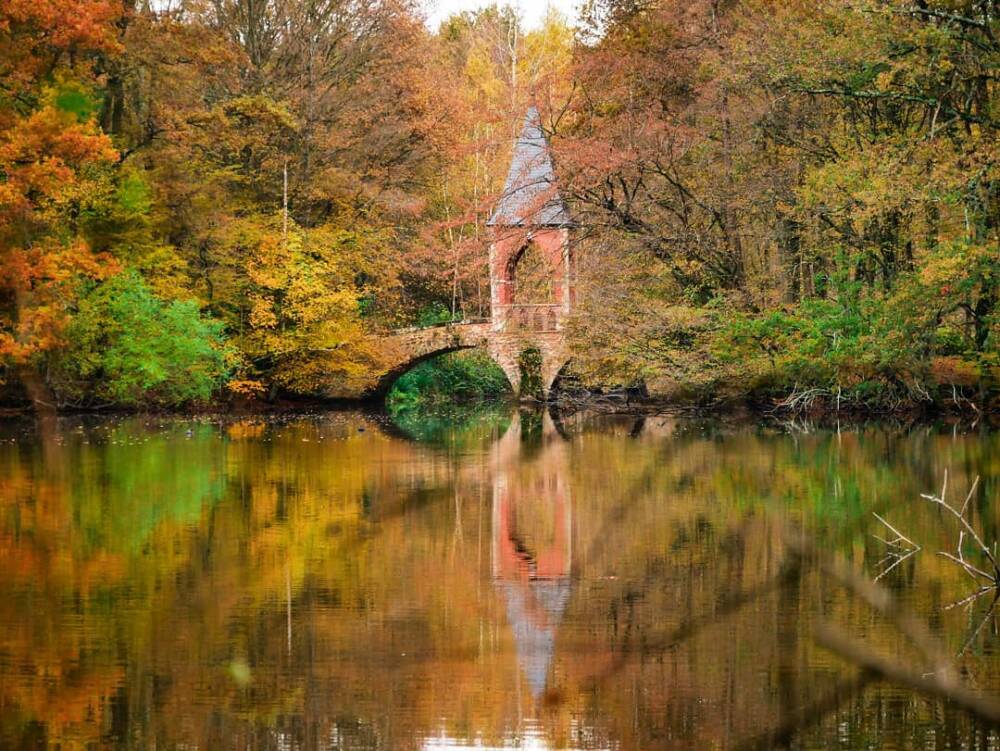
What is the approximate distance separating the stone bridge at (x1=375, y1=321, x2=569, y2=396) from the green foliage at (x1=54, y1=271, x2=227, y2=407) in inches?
250

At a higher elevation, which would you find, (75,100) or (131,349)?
(75,100)

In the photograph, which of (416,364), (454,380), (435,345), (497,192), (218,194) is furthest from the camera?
(454,380)

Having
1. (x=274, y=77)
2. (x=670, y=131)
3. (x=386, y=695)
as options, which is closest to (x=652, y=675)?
(x=386, y=695)

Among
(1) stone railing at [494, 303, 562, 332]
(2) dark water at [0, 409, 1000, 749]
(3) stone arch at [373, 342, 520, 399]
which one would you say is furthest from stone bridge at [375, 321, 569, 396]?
(2) dark water at [0, 409, 1000, 749]

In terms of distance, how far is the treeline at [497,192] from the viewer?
22.2 metres

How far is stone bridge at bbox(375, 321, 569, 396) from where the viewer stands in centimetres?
3622

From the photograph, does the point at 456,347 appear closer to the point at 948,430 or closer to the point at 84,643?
the point at 948,430

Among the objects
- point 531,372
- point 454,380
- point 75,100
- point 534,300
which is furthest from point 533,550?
point 454,380

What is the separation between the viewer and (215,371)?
31.8 m

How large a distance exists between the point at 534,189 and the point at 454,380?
15755 mm

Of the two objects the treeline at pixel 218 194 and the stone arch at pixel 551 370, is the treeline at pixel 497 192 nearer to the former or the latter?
the treeline at pixel 218 194

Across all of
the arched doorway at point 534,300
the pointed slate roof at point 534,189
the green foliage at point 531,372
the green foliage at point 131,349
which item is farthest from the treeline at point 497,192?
the green foliage at point 531,372

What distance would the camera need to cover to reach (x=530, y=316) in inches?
1462

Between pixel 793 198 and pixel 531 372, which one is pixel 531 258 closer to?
pixel 531 372
